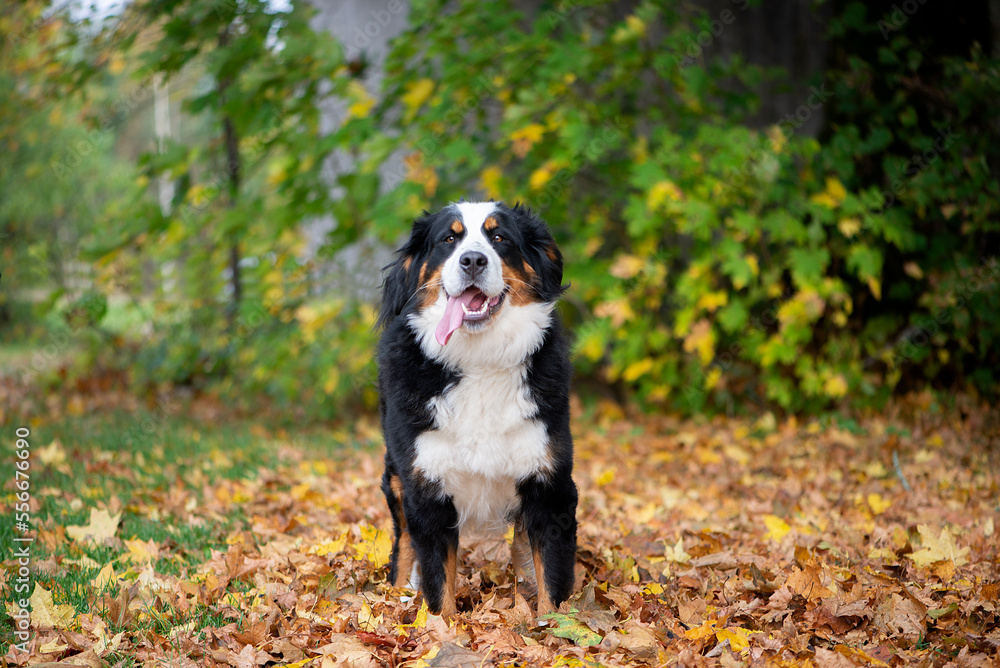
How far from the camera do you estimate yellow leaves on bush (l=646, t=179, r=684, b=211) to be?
608cm

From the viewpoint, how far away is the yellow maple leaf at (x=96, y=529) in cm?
390

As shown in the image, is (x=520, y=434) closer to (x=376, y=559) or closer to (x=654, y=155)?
(x=376, y=559)

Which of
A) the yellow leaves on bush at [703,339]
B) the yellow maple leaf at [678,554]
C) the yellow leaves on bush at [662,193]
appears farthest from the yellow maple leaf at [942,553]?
the yellow leaves on bush at [662,193]

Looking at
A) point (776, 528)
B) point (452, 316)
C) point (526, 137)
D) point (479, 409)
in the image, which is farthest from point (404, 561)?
point (526, 137)

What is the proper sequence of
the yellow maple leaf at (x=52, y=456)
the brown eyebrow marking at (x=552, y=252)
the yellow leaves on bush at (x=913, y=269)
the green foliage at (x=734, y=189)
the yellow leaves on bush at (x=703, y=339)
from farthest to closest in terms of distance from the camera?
the yellow leaves on bush at (x=703, y=339) → the yellow leaves on bush at (x=913, y=269) → the green foliage at (x=734, y=189) → the yellow maple leaf at (x=52, y=456) → the brown eyebrow marking at (x=552, y=252)

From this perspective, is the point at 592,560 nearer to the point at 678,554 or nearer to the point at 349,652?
the point at 678,554

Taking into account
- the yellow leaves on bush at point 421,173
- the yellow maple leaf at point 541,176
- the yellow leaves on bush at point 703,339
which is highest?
the yellow leaves on bush at point 421,173

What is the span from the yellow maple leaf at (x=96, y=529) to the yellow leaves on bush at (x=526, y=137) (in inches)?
156

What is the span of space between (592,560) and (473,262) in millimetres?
1544

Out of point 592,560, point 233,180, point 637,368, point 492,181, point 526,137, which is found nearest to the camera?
point 592,560

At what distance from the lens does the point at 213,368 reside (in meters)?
8.41

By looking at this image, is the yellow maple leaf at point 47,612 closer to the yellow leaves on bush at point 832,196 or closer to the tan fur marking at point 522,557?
the tan fur marking at point 522,557

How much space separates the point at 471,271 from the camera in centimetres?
295

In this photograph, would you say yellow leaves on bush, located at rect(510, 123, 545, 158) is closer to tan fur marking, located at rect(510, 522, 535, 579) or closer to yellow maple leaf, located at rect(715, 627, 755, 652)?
tan fur marking, located at rect(510, 522, 535, 579)
